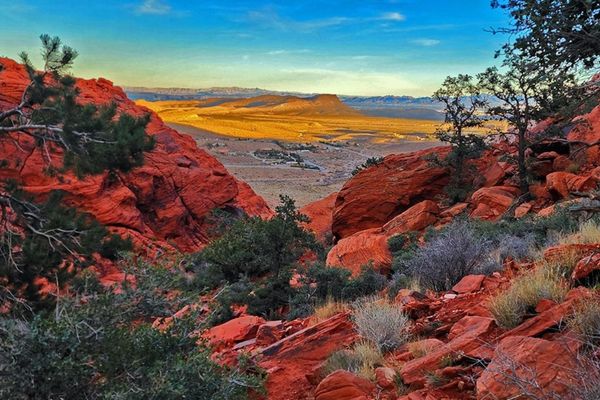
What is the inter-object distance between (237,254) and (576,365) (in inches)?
384

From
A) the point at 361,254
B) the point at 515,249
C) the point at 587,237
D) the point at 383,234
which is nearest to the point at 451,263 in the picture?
the point at 515,249

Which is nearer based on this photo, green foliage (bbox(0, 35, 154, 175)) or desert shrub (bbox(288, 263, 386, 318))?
green foliage (bbox(0, 35, 154, 175))

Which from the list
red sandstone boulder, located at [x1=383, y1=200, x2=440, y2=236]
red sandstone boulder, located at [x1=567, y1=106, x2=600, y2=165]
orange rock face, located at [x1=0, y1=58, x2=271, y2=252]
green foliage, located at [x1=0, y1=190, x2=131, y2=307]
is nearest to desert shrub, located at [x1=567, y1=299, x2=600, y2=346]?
green foliage, located at [x1=0, y1=190, x2=131, y2=307]

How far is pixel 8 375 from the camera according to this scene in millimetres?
2754

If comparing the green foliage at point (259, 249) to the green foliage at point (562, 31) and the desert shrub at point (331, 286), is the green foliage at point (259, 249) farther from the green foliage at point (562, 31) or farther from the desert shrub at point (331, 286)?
the green foliage at point (562, 31)

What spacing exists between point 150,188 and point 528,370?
63.8ft

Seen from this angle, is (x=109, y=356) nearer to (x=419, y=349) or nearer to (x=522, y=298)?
(x=419, y=349)

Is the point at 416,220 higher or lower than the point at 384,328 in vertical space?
lower

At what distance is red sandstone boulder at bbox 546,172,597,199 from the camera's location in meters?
13.3

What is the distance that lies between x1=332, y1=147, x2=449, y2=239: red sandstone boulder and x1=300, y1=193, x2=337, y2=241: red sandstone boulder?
247cm

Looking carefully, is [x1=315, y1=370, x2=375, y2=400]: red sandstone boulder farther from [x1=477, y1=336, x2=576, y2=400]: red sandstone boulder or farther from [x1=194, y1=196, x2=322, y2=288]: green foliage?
[x1=194, y1=196, x2=322, y2=288]: green foliage

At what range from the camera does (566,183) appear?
14328 millimetres

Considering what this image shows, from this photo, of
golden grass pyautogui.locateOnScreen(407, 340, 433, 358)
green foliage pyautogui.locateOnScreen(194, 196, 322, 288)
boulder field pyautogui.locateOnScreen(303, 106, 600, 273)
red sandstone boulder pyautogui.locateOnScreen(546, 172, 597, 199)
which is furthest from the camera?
red sandstone boulder pyautogui.locateOnScreen(546, 172, 597, 199)

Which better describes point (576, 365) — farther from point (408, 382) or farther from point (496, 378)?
point (408, 382)
